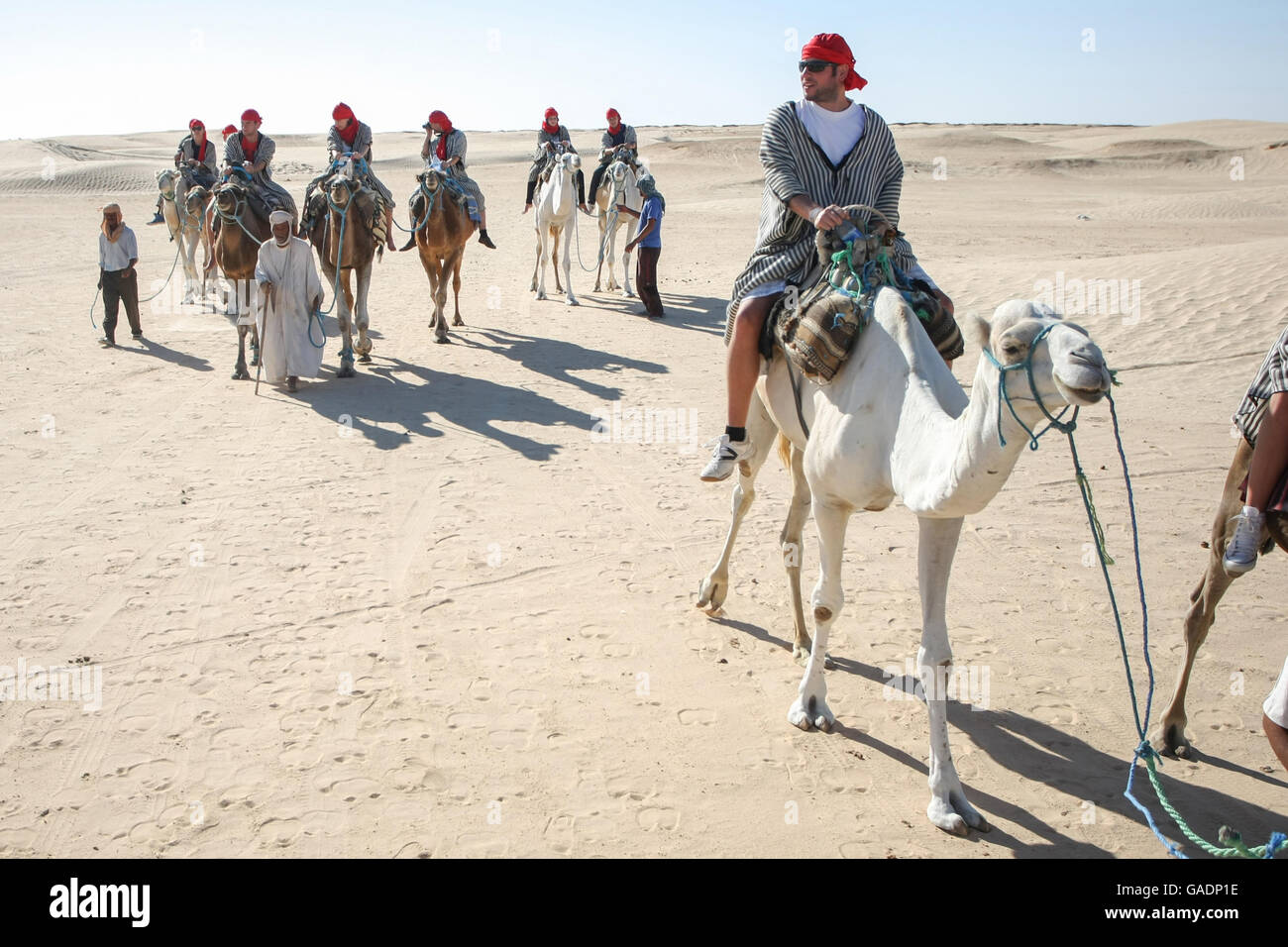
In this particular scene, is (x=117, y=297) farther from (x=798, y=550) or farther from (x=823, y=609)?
(x=823, y=609)

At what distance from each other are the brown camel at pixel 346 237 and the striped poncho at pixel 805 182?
8049 mm

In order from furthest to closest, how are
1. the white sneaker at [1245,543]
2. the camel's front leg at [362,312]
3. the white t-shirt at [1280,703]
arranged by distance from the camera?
the camel's front leg at [362,312], the white sneaker at [1245,543], the white t-shirt at [1280,703]

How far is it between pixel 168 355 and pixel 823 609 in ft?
37.5

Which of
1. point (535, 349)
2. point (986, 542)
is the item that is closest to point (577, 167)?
point (535, 349)

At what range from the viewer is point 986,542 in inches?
296

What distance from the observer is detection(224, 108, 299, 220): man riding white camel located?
42.2ft

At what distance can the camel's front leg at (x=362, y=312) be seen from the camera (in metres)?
12.6

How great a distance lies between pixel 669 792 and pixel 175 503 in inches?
211

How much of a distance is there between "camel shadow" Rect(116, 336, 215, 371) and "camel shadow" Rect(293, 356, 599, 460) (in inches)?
74.8

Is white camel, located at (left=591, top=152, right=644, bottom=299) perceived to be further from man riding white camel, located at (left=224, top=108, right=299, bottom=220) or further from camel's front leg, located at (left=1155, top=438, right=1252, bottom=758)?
camel's front leg, located at (left=1155, top=438, right=1252, bottom=758)

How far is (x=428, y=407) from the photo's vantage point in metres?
11.1

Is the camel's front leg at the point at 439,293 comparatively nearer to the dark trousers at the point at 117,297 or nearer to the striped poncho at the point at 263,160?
the striped poncho at the point at 263,160

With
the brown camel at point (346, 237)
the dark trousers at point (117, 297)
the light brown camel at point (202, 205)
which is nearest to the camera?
the brown camel at point (346, 237)

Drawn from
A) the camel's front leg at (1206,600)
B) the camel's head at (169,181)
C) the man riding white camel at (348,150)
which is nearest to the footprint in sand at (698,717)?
the camel's front leg at (1206,600)
